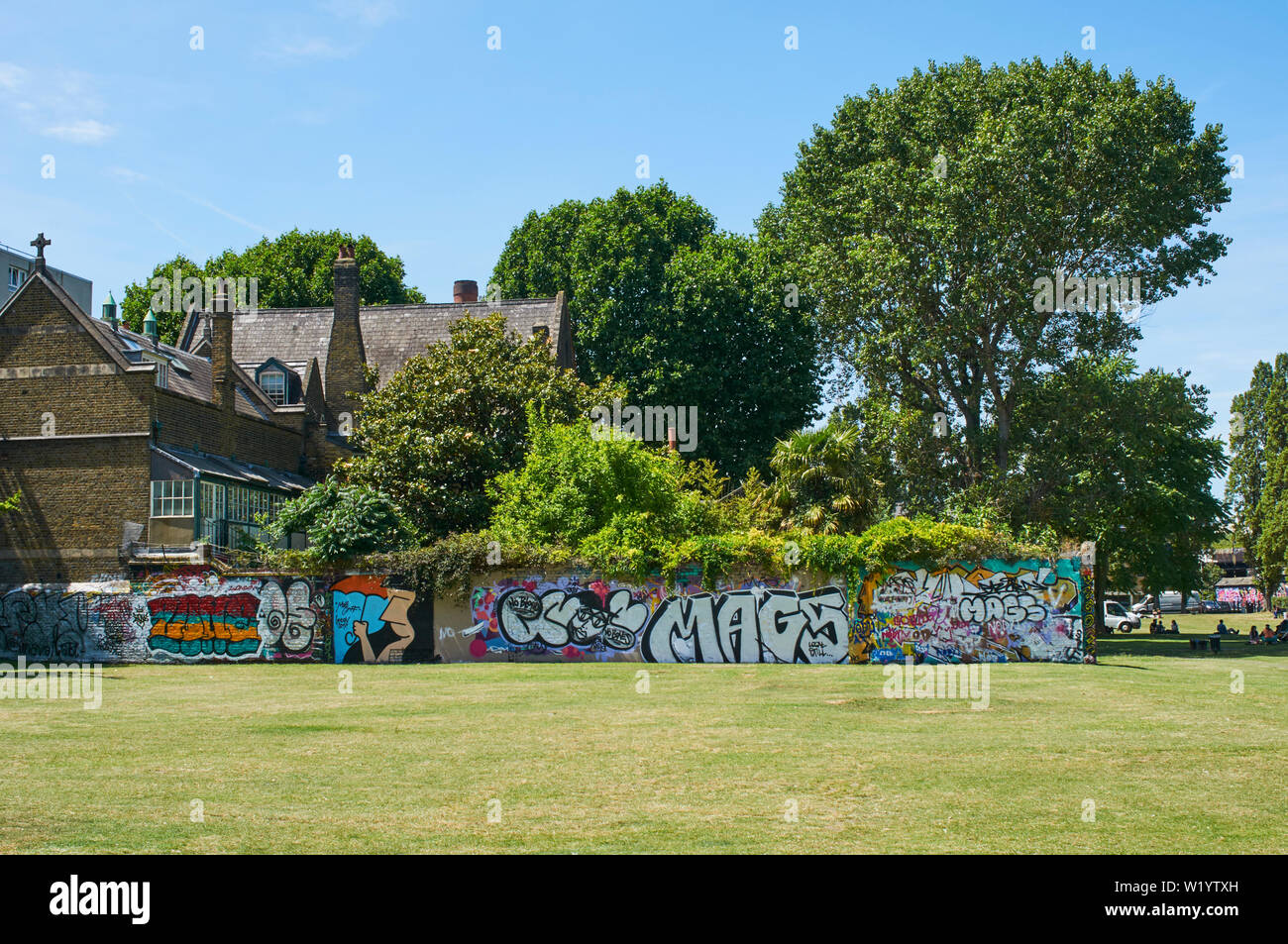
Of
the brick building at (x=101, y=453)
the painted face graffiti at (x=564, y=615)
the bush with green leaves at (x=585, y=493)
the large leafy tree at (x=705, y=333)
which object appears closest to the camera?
the painted face graffiti at (x=564, y=615)

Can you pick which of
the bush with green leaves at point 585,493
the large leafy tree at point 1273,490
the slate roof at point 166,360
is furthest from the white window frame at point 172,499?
the large leafy tree at point 1273,490

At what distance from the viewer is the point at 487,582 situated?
33031 mm

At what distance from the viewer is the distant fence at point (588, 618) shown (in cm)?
3219

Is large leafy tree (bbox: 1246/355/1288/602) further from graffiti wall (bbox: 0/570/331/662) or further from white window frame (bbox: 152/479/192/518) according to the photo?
white window frame (bbox: 152/479/192/518)

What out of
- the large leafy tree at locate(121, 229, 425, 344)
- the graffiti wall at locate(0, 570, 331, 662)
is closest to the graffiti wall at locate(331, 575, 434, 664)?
the graffiti wall at locate(0, 570, 331, 662)

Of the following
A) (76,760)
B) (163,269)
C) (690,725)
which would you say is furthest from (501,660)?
(163,269)

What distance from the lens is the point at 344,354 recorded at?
4909 centimetres

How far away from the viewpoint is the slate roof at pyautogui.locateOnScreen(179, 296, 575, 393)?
52656 mm

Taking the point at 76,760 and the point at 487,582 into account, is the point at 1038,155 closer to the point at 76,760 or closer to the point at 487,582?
the point at 487,582

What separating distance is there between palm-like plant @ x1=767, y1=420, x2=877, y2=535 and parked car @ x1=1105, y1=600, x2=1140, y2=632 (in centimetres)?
3945

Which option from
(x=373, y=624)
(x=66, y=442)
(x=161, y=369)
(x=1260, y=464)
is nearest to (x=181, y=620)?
(x=373, y=624)

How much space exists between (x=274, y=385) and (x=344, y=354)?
311 cm

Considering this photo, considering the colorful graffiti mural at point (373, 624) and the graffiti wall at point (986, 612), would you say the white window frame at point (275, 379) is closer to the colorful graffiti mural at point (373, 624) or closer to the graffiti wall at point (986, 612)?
the colorful graffiti mural at point (373, 624)

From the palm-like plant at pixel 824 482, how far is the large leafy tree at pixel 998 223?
7.34 metres
